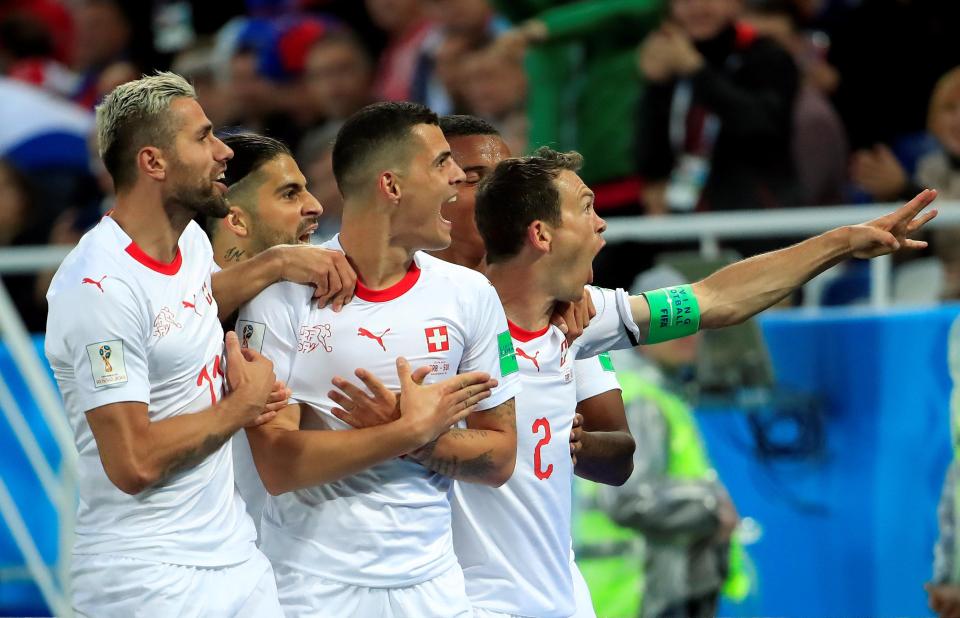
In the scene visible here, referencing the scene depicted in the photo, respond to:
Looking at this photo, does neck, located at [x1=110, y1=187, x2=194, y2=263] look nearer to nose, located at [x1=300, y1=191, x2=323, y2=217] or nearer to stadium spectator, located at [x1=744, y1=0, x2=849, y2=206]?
nose, located at [x1=300, y1=191, x2=323, y2=217]

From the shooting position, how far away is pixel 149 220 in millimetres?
3812

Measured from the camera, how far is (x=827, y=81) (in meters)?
8.20

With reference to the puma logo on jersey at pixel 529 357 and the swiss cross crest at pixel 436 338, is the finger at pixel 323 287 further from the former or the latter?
the puma logo on jersey at pixel 529 357

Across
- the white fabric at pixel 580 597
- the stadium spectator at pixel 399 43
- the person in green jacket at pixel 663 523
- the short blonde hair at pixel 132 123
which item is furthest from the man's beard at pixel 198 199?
the stadium spectator at pixel 399 43

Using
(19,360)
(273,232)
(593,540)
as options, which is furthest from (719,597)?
(19,360)

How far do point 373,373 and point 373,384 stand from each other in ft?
0.35

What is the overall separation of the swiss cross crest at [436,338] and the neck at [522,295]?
446 millimetres

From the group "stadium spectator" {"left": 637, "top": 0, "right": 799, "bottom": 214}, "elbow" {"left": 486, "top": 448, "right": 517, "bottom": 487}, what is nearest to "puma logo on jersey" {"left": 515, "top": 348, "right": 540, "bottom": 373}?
"elbow" {"left": 486, "top": 448, "right": 517, "bottom": 487}

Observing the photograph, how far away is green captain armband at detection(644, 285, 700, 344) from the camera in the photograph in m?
4.47

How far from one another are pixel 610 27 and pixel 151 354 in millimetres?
4185

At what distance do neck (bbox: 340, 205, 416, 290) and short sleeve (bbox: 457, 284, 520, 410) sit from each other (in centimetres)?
22

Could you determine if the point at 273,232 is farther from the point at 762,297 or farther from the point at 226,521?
the point at 762,297

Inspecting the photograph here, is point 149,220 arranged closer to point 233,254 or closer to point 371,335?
point 371,335

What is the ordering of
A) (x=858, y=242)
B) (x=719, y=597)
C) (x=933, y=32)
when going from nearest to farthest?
(x=858, y=242)
(x=719, y=597)
(x=933, y=32)
